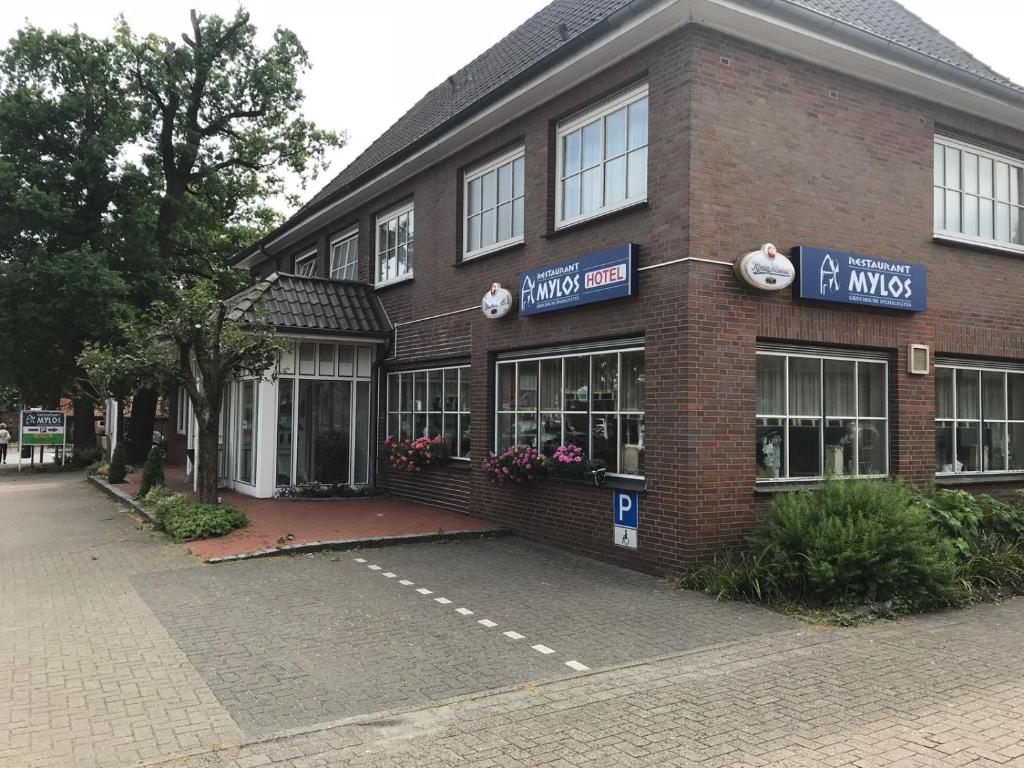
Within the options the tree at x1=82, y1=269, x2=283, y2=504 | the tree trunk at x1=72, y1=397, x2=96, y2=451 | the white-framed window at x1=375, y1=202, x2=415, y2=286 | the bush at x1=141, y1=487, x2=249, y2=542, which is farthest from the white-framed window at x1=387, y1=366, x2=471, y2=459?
the tree trunk at x1=72, y1=397, x2=96, y2=451

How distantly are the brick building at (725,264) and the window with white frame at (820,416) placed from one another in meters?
0.03

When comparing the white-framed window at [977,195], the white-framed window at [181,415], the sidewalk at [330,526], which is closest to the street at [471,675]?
the sidewalk at [330,526]

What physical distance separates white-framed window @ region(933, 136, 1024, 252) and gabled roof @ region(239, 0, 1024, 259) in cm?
89

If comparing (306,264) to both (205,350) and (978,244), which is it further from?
(978,244)

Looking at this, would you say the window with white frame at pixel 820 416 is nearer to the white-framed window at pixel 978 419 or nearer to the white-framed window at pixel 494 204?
the white-framed window at pixel 978 419

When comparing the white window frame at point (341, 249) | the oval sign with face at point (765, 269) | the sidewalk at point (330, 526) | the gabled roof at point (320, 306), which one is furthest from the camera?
the white window frame at point (341, 249)

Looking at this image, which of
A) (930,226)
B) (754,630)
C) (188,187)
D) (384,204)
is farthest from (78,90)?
(754,630)

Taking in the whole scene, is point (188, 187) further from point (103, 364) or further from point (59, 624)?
point (59, 624)

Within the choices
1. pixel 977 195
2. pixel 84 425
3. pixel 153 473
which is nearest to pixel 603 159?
pixel 977 195

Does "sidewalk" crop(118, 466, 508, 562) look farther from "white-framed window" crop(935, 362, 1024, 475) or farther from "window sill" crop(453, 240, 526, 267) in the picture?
"white-framed window" crop(935, 362, 1024, 475)

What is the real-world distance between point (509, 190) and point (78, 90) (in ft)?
58.4

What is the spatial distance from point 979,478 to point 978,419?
808 millimetres

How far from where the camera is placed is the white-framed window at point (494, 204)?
11.2 metres

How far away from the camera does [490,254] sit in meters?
11.3
